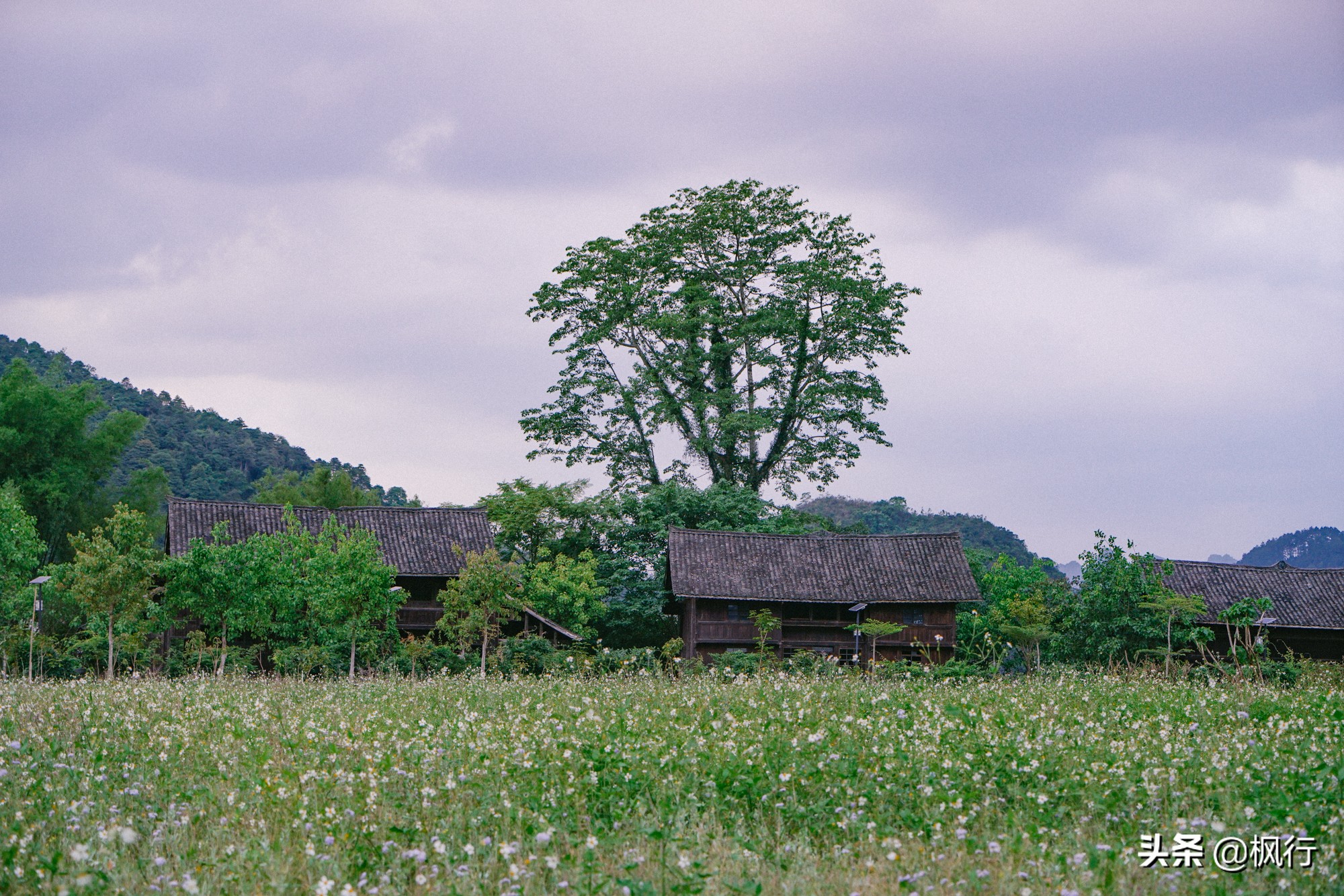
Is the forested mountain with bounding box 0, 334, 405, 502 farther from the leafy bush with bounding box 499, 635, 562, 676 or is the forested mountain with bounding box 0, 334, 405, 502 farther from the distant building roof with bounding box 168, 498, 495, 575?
the leafy bush with bounding box 499, 635, 562, 676

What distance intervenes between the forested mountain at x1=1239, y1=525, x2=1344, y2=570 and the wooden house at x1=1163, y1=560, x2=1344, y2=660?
10886 centimetres

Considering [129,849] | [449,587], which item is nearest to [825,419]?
[449,587]

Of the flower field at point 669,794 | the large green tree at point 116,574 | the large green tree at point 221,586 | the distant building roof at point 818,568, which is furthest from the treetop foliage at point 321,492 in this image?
the flower field at point 669,794

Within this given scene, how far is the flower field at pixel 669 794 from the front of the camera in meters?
6.52

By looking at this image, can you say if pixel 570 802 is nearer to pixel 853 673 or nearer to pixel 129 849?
pixel 129 849

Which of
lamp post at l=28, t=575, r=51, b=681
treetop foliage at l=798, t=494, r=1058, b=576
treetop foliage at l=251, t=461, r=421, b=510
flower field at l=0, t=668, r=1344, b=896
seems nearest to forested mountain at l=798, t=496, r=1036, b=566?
treetop foliage at l=798, t=494, r=1058, b=576

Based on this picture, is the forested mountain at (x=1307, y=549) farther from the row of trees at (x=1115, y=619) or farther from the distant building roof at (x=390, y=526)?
the distant building roof at (x=390, y=526)

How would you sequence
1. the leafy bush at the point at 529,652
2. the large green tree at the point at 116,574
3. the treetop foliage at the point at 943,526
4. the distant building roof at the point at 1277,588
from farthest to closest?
1. the treetop foliage at the point at 943,526
2. the distant building roof at the point at 1277,588
3. the leafy bush at the point at 529,652
4. the large green tree at the point at 116,574

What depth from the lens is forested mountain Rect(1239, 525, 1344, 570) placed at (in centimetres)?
14550

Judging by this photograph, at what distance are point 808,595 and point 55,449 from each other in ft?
112

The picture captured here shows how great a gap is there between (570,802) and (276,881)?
2.40 m

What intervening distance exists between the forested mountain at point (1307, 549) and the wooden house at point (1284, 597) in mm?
108859

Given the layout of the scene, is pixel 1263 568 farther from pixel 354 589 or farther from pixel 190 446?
pixel 190 446

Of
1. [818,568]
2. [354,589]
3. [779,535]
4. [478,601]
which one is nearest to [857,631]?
[818,568]
